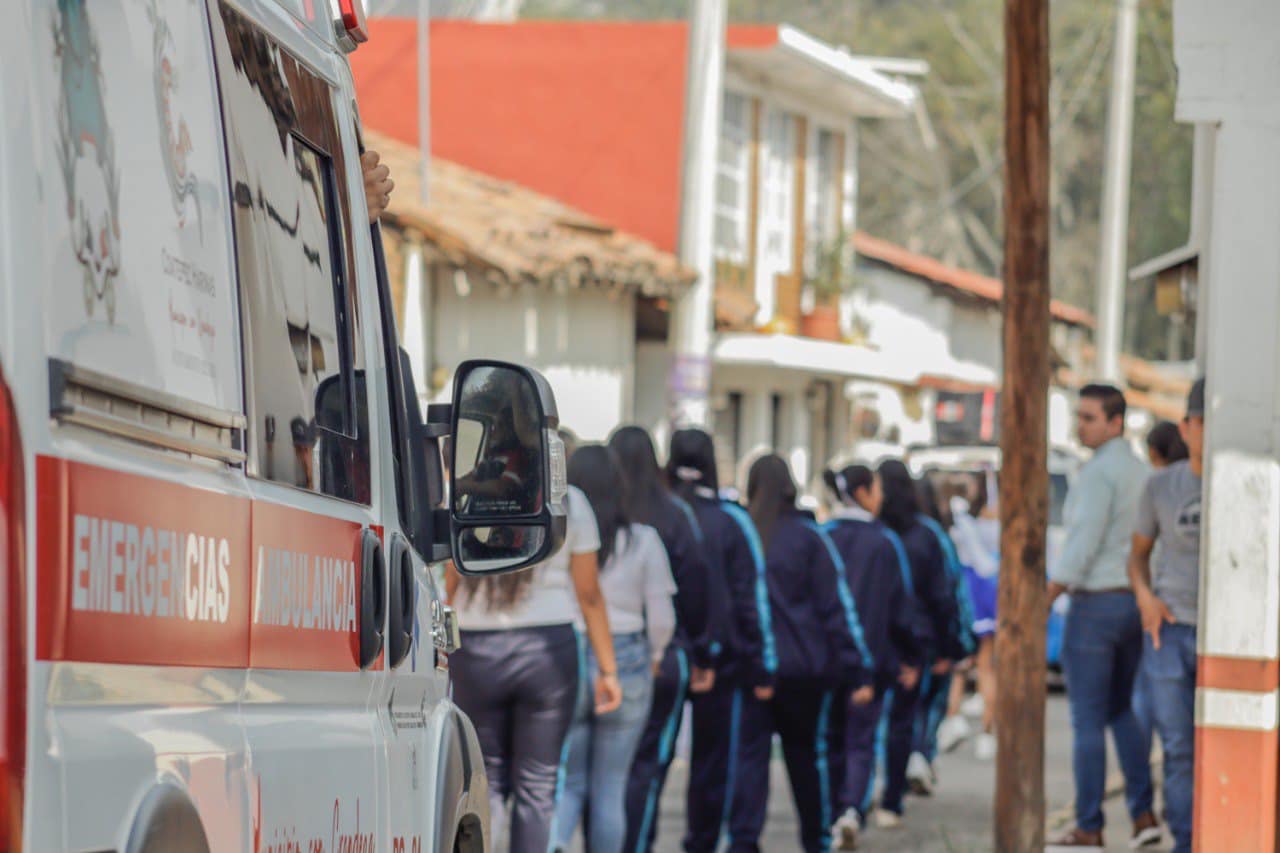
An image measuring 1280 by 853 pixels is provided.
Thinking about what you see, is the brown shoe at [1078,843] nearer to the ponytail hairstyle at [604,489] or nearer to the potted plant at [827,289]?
the ponytail hairstyle at [604,489]

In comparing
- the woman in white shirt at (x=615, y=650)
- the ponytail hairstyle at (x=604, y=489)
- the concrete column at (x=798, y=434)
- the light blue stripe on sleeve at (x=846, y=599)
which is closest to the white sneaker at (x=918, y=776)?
the light blue stripe on sleeve at (x=846, y=599)

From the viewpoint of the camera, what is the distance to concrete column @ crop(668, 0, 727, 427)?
1623cm

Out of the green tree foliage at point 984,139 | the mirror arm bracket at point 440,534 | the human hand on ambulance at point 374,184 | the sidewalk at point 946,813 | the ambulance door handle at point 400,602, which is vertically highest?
the green tree foliage at point 984,139

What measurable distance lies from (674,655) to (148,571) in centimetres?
672

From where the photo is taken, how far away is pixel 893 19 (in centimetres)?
5206

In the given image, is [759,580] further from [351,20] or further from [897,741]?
[351,20]

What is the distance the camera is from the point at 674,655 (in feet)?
30.5

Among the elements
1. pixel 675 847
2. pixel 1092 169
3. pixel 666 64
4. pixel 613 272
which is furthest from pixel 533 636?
pixel 1092 169

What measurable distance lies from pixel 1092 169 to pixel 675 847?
42.2 metres

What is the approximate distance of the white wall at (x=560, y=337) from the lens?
67.8ft

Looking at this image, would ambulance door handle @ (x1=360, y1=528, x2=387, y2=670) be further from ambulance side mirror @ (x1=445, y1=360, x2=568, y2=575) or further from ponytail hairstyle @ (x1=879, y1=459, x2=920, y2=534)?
ponytail hairstyle @ (x1=879, y1=459, x2=920, y2=534)

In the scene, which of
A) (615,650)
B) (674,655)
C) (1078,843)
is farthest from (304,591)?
(1078,843)

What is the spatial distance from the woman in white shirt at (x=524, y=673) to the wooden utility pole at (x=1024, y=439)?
1.76 metres

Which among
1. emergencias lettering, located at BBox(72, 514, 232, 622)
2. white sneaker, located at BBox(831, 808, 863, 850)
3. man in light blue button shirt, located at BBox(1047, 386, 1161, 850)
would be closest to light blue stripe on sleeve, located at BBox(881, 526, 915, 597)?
man in light blue button shirt, located at BBox(1047, 386, 1161, 850)
